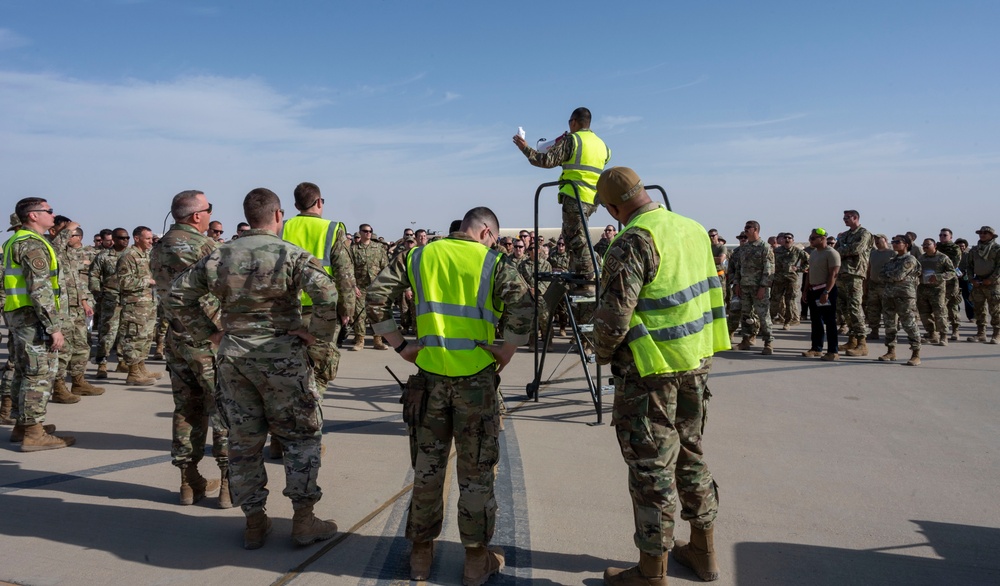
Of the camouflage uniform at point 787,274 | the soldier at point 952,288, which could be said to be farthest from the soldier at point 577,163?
the soldier at point 952,288

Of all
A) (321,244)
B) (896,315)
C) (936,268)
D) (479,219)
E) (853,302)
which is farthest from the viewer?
(936,268)

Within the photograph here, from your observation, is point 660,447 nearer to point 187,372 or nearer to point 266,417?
point 266,417

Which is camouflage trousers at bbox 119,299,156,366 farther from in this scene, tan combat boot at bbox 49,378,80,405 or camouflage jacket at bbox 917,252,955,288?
camouflage jacket at bbox 917,252,955,288

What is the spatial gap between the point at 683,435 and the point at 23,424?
226 inches

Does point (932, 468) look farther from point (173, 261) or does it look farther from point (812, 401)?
point (173, 261)

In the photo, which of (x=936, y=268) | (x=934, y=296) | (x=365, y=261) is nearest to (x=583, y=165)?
(x=365, y=261)

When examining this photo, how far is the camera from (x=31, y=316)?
595 cm

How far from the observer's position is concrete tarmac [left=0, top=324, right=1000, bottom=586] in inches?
139

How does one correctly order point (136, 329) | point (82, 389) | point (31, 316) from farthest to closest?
point (136, 329) → point (82, 389) → point (31, 316)

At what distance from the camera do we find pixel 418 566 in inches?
135

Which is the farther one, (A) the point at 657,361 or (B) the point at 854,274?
(B) the point at 854,274

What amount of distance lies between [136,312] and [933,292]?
13765 millimetres

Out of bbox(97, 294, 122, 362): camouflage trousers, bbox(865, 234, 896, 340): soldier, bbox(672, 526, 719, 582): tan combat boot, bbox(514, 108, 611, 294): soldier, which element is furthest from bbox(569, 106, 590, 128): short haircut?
bbox(865, 234, 896, 340): soldier

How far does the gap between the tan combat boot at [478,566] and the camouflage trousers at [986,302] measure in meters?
13.1
